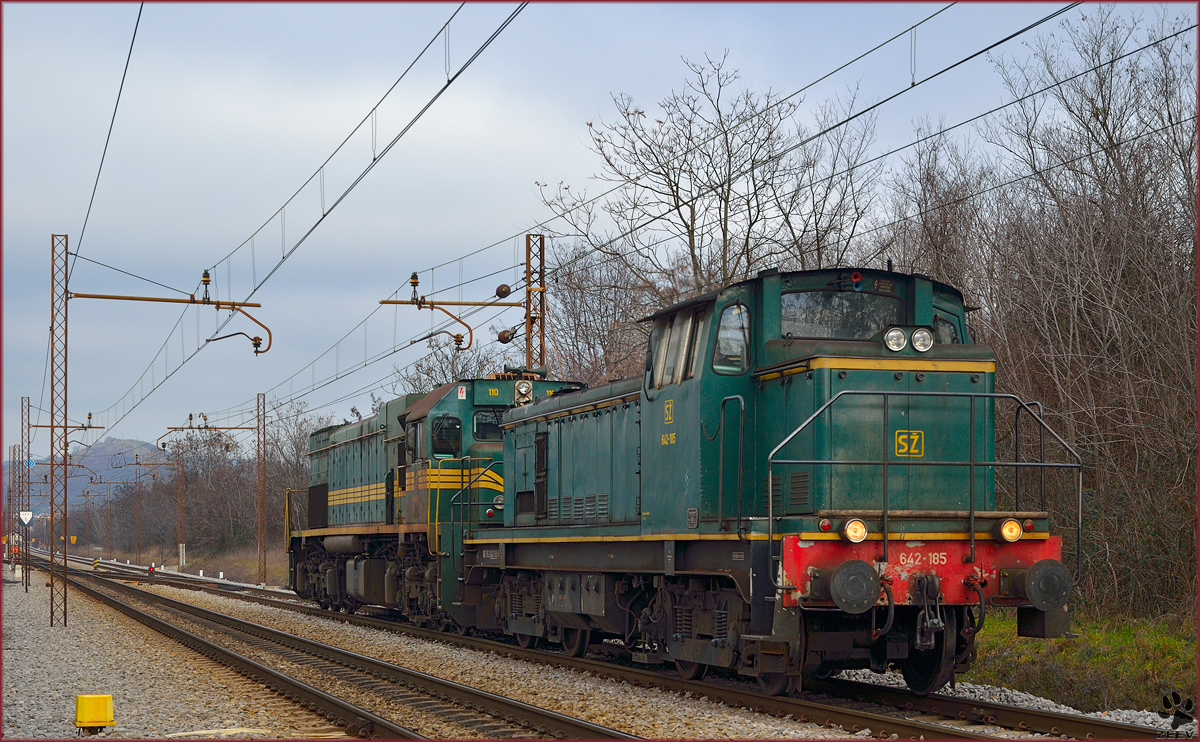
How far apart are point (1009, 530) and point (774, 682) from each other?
2.48 m

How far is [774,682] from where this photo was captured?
10094 millimetres

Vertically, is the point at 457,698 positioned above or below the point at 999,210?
below

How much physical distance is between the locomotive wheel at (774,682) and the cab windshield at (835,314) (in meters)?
3.08

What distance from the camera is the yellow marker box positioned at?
31.3 ft

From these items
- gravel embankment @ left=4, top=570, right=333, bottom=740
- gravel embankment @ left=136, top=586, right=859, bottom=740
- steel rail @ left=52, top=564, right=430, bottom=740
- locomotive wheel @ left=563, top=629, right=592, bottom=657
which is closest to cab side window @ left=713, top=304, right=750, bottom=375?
gravel embankment @ left=136, top=586, right=859, bottom=740

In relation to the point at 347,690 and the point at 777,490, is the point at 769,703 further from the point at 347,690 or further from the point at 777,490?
the point at 347,690

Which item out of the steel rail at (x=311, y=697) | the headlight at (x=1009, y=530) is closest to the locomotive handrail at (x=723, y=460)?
the headlight at (x=1009, y=530)

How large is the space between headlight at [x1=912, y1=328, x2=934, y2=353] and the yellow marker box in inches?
298

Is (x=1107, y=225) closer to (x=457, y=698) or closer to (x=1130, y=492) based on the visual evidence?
(x=1130, y=492)

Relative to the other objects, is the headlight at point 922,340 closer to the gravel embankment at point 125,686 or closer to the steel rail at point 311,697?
the steel rail at point 311,697

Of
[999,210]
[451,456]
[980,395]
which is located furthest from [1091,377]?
[451,456]

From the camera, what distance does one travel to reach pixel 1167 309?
15.0 m

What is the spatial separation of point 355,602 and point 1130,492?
15.6 metres

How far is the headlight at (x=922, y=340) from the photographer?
9727 mm
